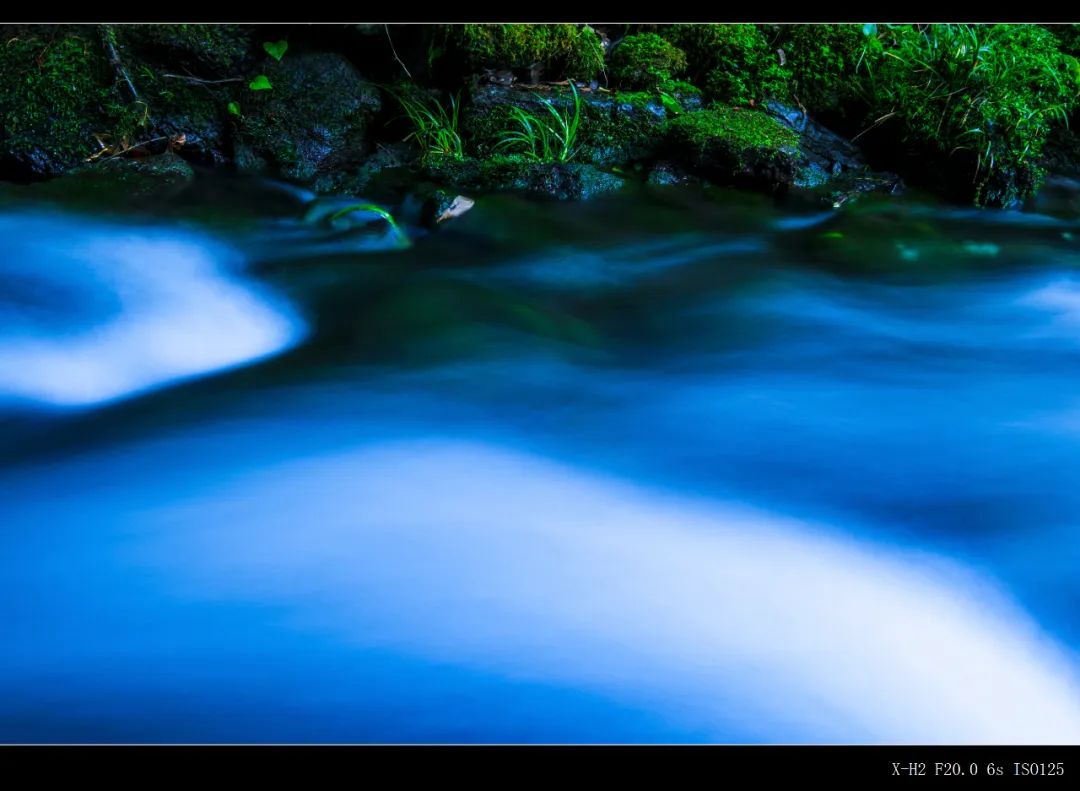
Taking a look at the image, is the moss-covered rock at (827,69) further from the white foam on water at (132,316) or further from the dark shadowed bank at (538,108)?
the white foam on water at (132,316)

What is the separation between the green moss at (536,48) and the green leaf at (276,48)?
940 mm

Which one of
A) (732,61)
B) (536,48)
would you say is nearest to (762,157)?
(732,61)

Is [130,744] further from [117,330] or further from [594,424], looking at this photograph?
[117,330]

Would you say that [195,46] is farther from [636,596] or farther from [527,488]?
[636,596]

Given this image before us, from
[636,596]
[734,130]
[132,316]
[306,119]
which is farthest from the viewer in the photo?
[306,119]

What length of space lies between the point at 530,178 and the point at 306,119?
4.33 ft

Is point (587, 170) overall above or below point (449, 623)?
above

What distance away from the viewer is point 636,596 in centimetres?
175

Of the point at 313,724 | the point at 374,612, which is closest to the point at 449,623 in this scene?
the point at 374,612

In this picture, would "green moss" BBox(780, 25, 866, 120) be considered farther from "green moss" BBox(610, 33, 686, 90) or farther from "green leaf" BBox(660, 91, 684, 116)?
"green leaf" BBox(660, 91, 684, 116)

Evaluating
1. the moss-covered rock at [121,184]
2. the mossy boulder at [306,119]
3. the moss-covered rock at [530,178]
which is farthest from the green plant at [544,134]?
the moss-covered rock at [121,184]

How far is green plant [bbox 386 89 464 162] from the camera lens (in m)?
4.67

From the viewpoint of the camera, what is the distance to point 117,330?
3.09m
